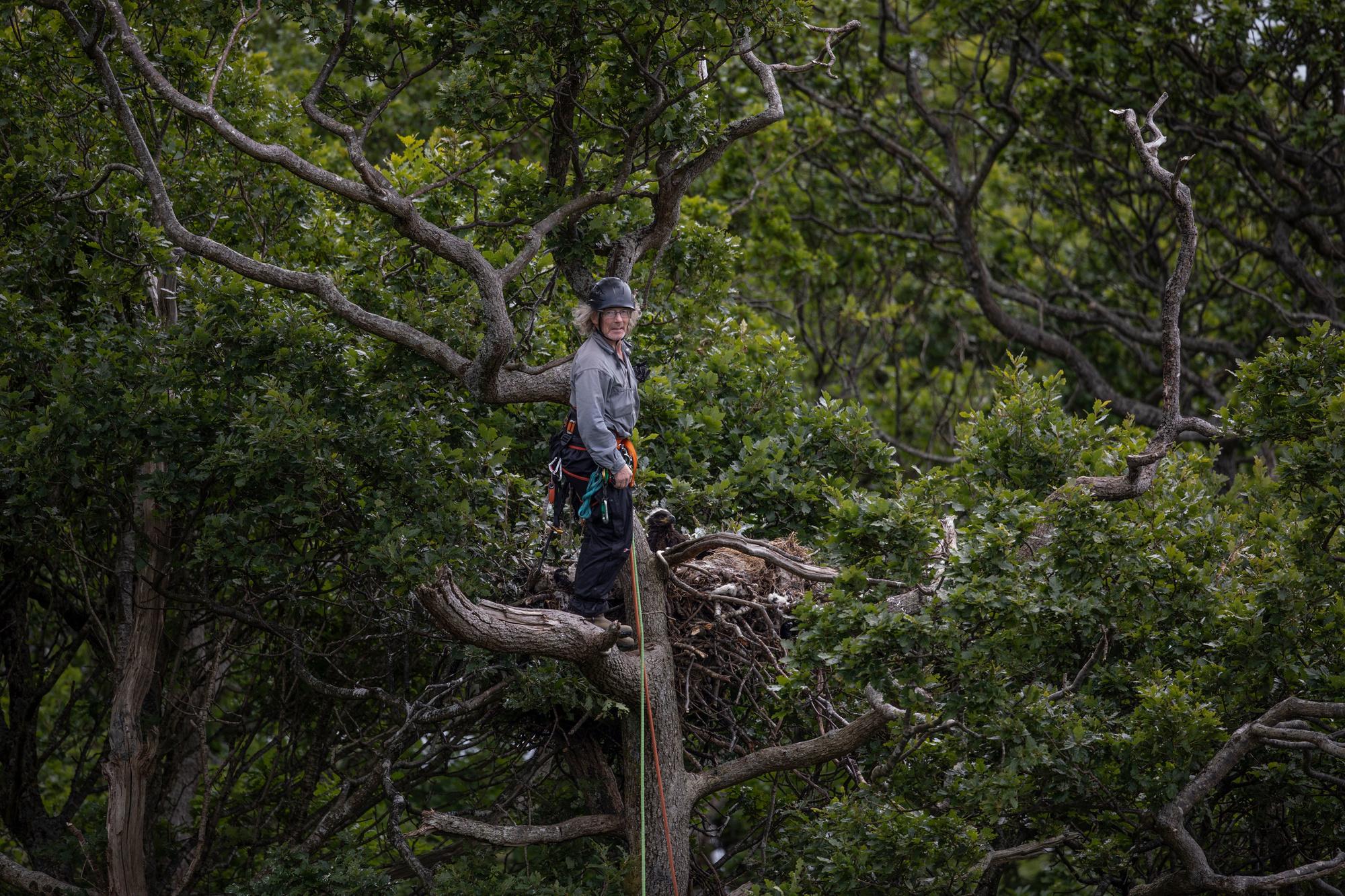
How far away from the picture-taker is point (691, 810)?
23.2 ft

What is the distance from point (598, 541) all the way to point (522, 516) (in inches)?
43.0

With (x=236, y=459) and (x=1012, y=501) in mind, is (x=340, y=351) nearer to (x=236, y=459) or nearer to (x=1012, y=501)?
(x=236, y=459)

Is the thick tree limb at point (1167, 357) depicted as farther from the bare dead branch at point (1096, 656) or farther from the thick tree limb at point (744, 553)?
the thick tree limb at point (744, 553)

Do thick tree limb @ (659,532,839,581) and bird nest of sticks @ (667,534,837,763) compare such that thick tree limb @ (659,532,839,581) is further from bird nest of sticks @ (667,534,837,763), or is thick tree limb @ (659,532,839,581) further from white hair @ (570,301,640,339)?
white hair @ (570,301,640,339)

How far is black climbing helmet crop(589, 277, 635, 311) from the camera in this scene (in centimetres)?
634

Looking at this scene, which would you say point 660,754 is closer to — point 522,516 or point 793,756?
point 793,756

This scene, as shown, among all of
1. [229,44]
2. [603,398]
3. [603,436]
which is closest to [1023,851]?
[603,436]

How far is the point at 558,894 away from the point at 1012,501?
9.87 ft

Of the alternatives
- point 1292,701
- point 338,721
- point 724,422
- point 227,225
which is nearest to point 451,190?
point 227,225

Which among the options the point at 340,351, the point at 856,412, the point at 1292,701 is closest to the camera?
the point at 1292,701

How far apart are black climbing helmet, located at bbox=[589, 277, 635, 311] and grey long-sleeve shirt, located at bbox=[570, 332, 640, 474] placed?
17cm

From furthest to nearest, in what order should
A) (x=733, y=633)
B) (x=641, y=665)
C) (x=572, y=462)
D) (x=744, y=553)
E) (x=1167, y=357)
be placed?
1. (x=733, y=633)
2. (x=744, y=553)
3. (x=641, y=665)
4. (x=572, y=462)
5. (x=1167, y=357)

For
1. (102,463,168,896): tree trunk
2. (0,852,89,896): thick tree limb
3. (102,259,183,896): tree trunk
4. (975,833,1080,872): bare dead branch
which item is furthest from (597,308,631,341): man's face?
(0,852,89,896): thick tree limb

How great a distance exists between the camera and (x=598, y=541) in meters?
6.59
